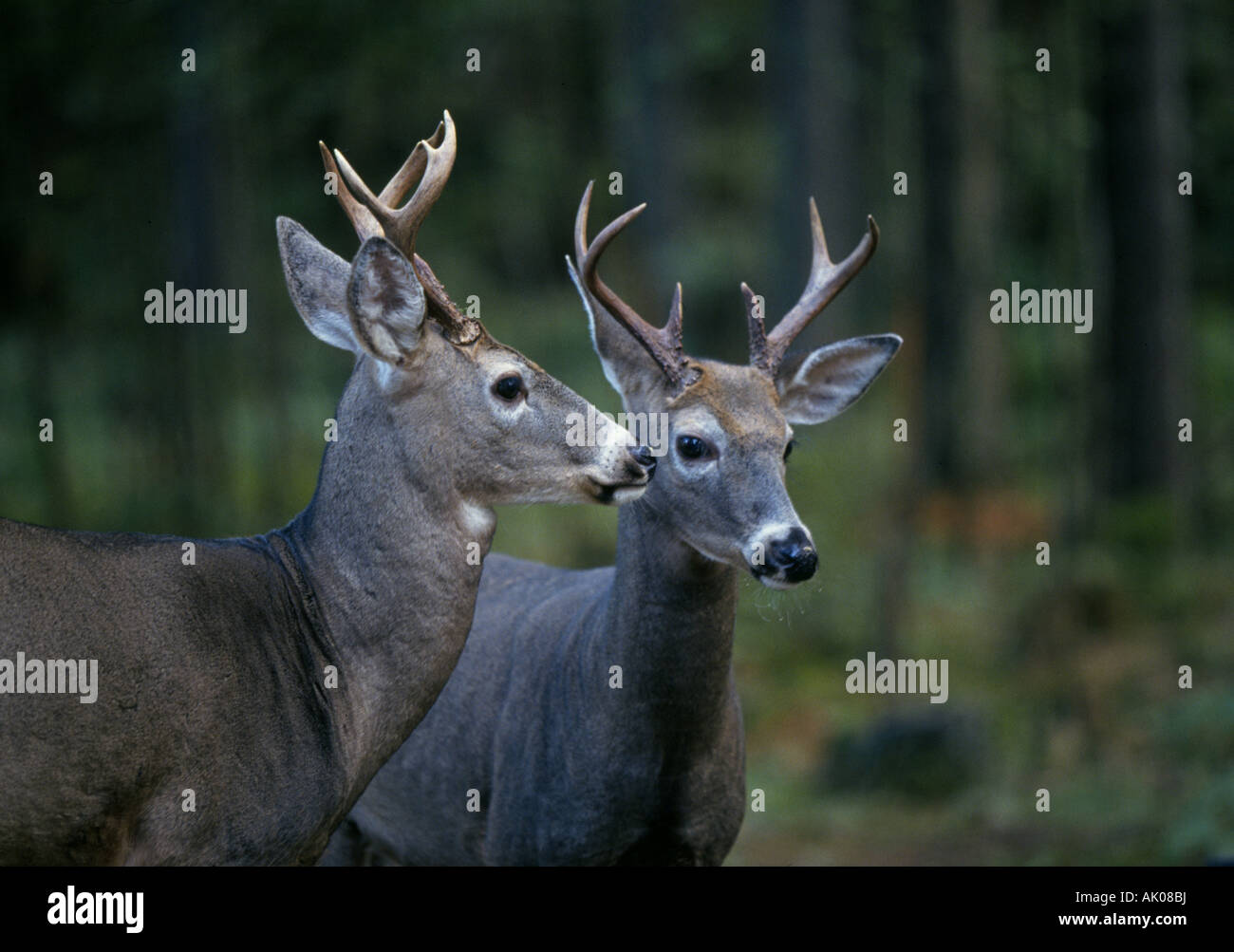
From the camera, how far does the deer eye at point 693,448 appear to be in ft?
18.3

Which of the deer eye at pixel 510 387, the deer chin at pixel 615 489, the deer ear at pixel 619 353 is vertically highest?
the deer ear at pixel 619 353

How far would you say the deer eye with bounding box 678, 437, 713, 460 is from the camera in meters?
5.59

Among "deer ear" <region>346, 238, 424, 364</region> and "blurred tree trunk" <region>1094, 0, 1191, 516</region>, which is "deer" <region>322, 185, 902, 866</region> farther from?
"blurred tree trunk" <region>1094, 0, 1191, 516</region>

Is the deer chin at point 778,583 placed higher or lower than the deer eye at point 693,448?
lower

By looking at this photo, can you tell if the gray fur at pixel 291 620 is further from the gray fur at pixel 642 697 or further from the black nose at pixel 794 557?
the gray fur at pixel 642 697

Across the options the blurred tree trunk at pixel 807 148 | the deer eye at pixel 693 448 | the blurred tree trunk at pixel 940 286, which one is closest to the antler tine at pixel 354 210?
the deer eye at pixel 693 448

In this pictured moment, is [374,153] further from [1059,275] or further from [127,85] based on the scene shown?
[1059,275]

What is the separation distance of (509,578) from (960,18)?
34.8 ft

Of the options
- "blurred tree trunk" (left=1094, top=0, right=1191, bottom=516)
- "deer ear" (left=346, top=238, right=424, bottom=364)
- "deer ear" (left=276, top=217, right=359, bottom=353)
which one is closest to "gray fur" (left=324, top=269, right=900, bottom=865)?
"deer ear" (left=276, top=217, right=359, bottom=353)

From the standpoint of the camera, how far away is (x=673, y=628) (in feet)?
18.1

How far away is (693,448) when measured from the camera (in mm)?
5605

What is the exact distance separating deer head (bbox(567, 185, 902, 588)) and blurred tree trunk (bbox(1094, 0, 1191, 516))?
6828mm

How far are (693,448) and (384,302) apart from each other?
1.49 metres
